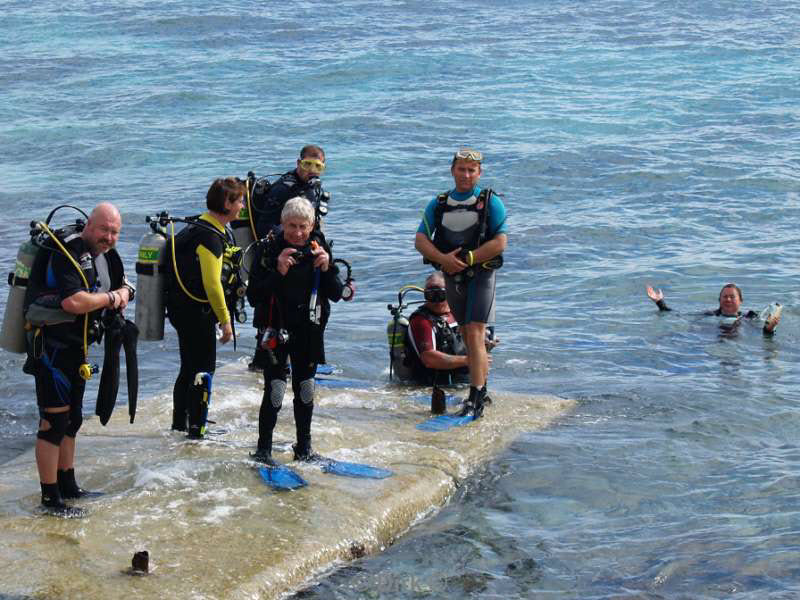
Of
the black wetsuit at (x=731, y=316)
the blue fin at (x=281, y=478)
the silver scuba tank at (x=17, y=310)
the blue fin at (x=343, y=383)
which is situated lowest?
the blue fin at (x=343, y=383)

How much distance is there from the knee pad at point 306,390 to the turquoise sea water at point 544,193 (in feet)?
3.54

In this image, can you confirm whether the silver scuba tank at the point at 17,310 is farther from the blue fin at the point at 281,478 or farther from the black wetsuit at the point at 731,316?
the black wetsuit at the point at 731,316

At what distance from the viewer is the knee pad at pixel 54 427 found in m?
6.45

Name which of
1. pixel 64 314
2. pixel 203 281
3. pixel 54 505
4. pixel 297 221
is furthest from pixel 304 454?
pixel 64 314

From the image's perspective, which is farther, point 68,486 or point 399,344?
point 399,344

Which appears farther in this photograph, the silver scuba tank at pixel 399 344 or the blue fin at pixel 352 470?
the silver scuba tank at pixel 399 344

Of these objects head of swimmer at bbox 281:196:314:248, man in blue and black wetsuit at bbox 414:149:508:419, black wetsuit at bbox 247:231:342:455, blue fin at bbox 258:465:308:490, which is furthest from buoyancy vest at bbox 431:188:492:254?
blue fin at bbox 258:465:308:490

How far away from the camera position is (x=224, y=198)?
288 inches

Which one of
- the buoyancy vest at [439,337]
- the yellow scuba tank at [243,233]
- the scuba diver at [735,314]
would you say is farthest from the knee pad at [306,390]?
the scuba diver at [735,314]

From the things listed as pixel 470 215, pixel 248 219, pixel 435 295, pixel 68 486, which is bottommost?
pixel 68 486

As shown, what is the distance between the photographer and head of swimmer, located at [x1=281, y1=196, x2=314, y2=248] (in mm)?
7090

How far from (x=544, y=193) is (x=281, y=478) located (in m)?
13.3

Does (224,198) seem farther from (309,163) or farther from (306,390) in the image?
(309,163)

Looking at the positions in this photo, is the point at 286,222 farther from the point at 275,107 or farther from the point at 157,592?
the point at 275,107
